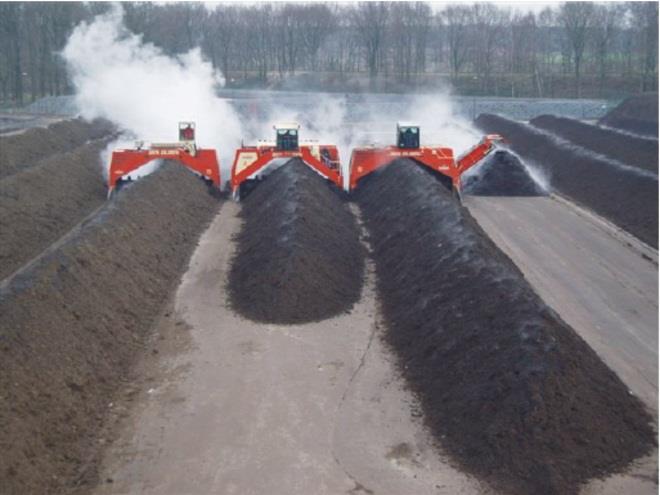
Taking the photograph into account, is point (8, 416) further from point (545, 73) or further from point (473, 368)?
point (545, 73)

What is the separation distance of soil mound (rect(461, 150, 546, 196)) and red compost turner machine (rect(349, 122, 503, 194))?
1184 millimetres

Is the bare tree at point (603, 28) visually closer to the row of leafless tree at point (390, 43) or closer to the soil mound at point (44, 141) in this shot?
the row of leafless tree at point (390, 43)

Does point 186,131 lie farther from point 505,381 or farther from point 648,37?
point 648,37

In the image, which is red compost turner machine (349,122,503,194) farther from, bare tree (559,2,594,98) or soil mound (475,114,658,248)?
bare tree (559,2,594,98)

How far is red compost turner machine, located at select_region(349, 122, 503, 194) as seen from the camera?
32250 millimetres

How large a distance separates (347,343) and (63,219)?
14.5 meters

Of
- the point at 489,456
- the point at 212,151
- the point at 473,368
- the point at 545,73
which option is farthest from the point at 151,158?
the point at 545,73

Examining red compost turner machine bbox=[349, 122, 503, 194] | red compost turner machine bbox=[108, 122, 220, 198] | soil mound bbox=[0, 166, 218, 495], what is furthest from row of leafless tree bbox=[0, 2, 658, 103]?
soil mound bbox=[0, 166, 218, 495]

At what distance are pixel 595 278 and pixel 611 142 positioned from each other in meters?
24.0

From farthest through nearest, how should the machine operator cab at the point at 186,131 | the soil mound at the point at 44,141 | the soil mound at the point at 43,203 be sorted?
1. the soil mound at the point at 44,141
2. the machine operator cab at the point at 186,131
3. the soil mound at the point at 43,203

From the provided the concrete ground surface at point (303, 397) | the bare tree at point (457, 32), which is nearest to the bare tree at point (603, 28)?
the bare tree at point (457, 32)

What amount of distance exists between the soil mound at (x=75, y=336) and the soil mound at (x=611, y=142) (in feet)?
69.3

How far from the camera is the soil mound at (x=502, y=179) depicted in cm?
3372

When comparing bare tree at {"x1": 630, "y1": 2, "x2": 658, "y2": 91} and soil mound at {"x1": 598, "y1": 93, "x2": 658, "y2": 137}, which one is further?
bare tree at {"x1": 630, "y1": 2, "x2": 658, "y2": 91}
